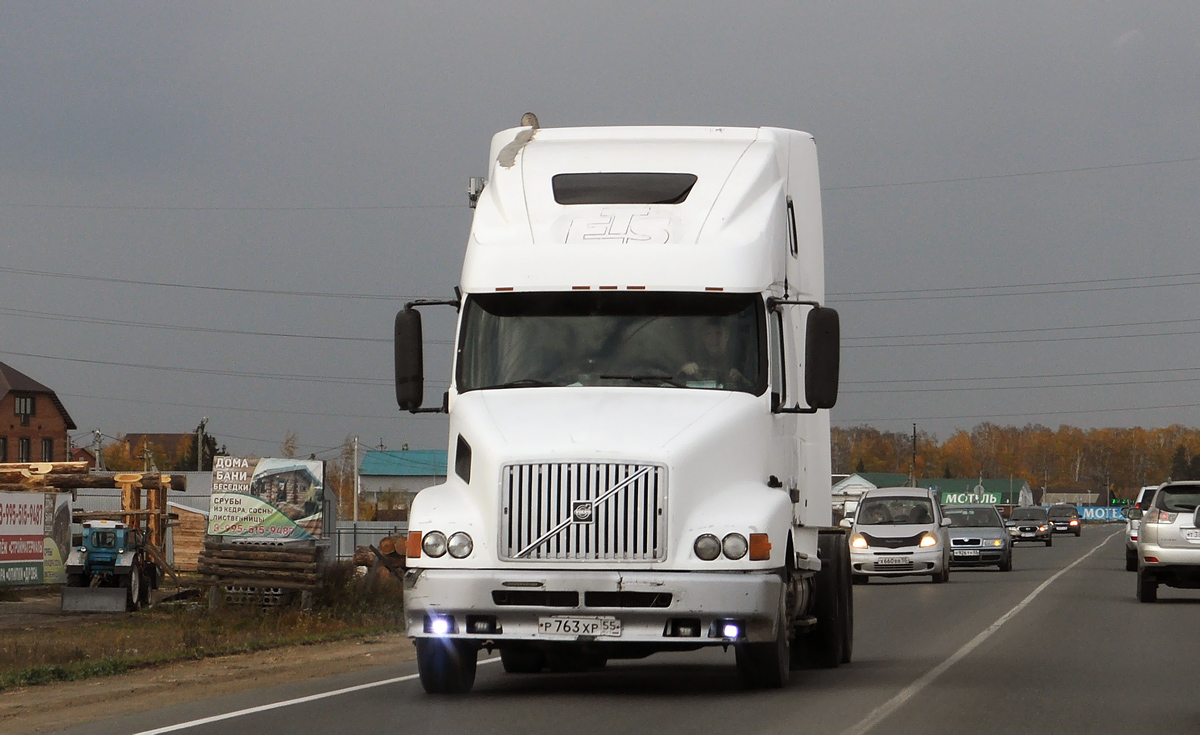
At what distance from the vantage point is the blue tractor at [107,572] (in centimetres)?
3133

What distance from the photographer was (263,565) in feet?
83.2

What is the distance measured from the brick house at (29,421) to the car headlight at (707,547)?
327 feet

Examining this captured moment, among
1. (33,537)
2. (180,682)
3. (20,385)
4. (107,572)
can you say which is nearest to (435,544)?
(180,682)

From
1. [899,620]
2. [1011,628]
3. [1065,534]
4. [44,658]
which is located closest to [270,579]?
[44,658]

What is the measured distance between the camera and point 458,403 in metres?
12.2

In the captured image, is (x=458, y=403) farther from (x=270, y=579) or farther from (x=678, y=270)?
(x=270, y=579)

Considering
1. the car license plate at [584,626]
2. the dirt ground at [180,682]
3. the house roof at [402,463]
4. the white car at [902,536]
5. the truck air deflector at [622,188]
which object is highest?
the house roof at [402,463]

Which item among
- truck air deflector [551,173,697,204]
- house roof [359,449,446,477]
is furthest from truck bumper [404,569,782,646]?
house roof [359,449,446,477]

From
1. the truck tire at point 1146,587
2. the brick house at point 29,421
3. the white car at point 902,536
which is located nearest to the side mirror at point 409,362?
the truck tire at point 1146,587

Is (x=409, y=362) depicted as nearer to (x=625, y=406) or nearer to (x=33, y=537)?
(x=625, y=406)

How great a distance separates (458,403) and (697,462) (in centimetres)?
179

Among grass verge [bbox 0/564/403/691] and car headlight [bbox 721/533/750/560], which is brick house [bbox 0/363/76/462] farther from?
car headlight [bbox 721/533/750/560]

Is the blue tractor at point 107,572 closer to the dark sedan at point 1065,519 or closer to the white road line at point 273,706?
the white road line at point 273,706

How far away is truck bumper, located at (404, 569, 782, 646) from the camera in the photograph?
36.6 ft
